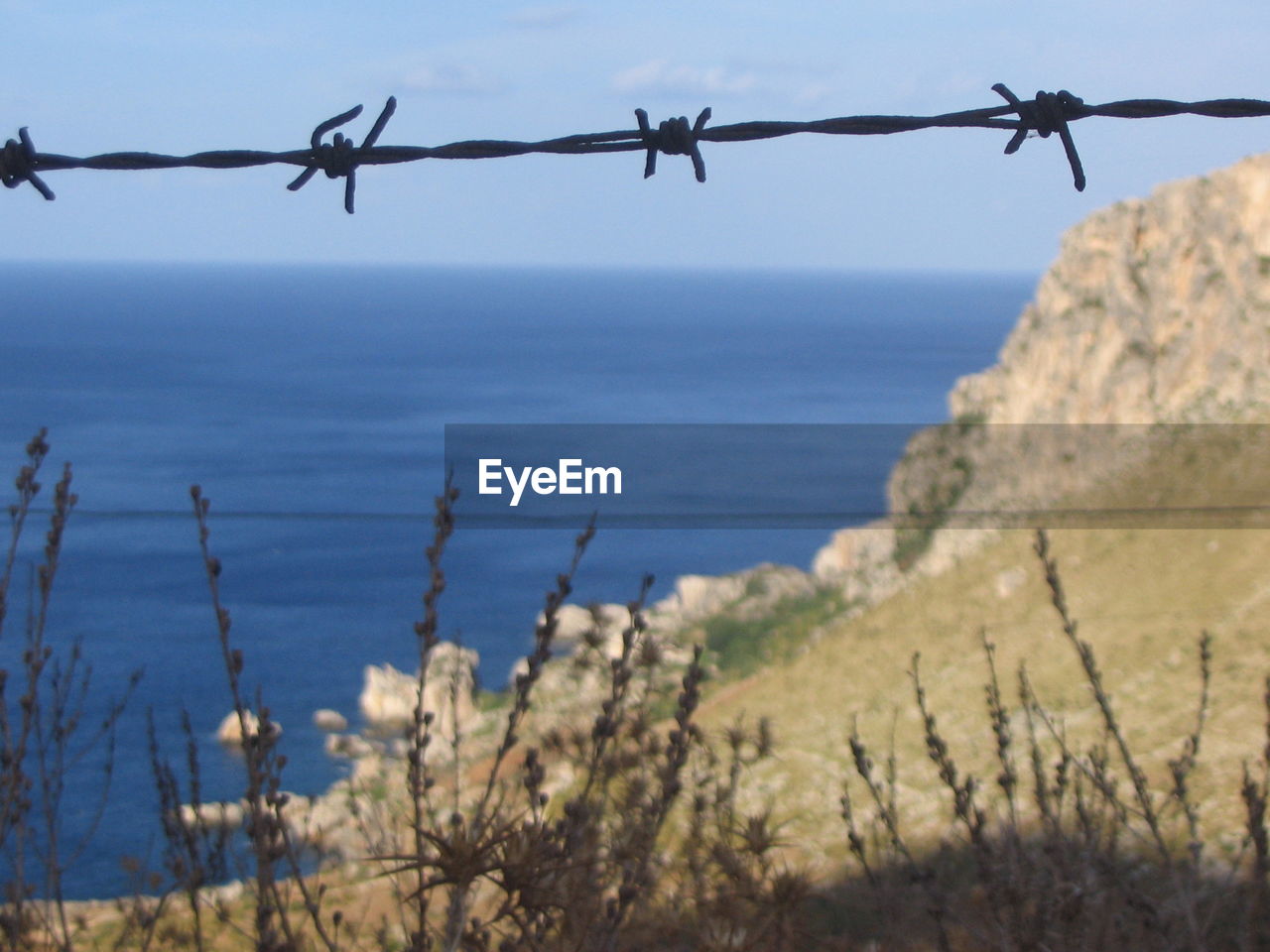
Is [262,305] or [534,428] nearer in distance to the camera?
[534,428]

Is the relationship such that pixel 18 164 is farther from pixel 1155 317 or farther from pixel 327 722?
pixel 1155 317

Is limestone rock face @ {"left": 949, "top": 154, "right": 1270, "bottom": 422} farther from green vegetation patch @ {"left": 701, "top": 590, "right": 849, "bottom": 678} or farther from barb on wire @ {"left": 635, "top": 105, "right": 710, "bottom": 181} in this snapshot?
barb on wire @ {"left": 635, "top": 105, "right": 710, "bottom": 181}

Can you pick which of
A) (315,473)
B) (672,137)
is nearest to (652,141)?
(672,137)

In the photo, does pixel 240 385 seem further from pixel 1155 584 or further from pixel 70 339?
pixel 1155 584

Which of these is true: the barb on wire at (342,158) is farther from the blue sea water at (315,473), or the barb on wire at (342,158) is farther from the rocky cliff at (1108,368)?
the rocky cliff at (1108,368)

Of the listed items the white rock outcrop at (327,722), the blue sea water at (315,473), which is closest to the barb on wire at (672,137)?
the blue sea water at (315,473)

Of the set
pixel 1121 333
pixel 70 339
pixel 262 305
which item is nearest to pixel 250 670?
pixel 1121 333
